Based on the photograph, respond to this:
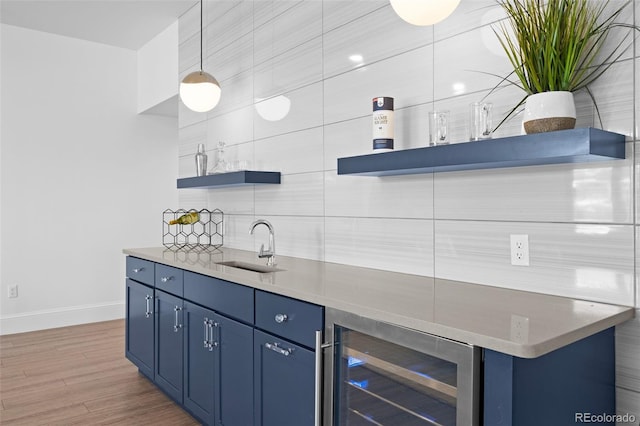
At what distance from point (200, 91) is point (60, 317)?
2974 millimetres

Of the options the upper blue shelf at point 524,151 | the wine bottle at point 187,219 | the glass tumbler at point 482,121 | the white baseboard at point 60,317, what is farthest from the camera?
the white baseboard at point 60,317

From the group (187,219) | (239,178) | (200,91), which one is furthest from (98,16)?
(239,178)

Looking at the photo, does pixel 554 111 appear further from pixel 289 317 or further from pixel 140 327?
pixel 140 327

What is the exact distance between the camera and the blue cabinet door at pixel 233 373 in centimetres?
212

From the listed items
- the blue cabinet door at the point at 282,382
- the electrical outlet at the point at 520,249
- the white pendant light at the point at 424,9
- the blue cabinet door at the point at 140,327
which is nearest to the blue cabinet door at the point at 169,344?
the blue cabinet door at the point at 140,327

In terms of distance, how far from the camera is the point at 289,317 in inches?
73.4

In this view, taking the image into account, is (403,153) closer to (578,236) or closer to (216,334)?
(578,236)

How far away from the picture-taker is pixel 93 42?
4.91 metres

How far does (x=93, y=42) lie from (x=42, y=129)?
3.38 ft

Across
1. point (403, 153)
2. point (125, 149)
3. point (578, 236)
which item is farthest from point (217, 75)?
point (578, 236)

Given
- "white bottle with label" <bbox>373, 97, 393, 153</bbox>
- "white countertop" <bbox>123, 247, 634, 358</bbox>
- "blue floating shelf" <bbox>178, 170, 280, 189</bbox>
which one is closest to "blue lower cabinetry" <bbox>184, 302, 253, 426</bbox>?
"white countertop" <bbox>123, 247, 634, 358</bbox>

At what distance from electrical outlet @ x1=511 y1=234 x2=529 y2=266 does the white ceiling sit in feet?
11.0

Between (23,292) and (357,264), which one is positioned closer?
(357,264)

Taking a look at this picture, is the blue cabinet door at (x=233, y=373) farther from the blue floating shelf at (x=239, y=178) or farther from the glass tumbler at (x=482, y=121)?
the glass tumbler at (x=482, y=121)
